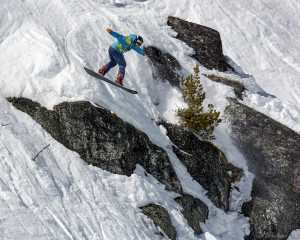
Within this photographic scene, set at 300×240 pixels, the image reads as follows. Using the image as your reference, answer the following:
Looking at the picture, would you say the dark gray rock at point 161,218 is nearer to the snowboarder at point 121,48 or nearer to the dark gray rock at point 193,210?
the dark gray rock at point 193,210

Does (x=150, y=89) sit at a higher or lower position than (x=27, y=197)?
higher

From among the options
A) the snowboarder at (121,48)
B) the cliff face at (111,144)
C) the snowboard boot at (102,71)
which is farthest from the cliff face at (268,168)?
the snowboard boot at (102,71)

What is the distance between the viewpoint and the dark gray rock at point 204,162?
31.6ft

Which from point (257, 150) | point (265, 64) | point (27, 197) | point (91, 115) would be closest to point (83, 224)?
point (27, 197)

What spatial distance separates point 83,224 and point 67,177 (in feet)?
4.35

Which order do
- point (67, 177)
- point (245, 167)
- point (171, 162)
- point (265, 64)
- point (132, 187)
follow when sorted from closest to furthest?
point (67, 177), point (132, 187), point (171, 162), point (245, 167), point (265, 64)

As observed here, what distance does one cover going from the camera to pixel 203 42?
48.1ft

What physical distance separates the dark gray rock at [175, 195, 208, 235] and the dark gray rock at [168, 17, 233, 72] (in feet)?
22.2

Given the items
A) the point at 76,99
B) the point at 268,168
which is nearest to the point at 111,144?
the point at 76,99

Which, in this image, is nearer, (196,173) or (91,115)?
(91,115)

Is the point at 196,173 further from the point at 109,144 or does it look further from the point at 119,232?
the point at 119,232

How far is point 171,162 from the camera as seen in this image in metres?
9.24

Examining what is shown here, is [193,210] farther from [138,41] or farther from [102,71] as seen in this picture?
[138,41]

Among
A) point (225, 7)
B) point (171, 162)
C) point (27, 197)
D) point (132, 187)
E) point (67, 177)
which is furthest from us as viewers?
point (225, 7)
